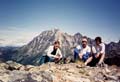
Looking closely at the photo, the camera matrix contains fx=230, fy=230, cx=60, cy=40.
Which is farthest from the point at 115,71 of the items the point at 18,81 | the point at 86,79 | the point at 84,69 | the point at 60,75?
the point at 18,81

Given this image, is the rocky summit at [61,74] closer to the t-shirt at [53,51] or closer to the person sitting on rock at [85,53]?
the person sitting on rock at [85,53]

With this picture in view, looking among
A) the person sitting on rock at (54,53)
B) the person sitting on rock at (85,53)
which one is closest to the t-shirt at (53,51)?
the person sitting on rock at (54,53)

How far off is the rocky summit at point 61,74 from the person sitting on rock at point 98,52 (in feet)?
3.25

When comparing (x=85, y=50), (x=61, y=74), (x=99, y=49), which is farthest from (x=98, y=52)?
(x=61, y=74)

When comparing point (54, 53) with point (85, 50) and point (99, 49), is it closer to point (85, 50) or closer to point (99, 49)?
point (85, 50)

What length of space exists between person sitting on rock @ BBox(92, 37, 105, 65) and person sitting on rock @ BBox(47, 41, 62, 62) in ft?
7.23

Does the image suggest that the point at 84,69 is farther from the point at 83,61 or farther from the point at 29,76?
the point at 29,76

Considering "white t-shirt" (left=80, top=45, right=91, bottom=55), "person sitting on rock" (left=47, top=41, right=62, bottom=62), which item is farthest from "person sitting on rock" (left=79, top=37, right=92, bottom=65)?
"person sitting on rock" (left=47, top=41, right=62, bottom=62)

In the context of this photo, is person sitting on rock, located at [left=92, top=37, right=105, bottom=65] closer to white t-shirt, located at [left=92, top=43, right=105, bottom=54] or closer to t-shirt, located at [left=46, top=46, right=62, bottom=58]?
white t-shirt, located at [left=92, top=43, right=105, bottom=54]

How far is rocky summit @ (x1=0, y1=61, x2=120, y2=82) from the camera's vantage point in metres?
9.16

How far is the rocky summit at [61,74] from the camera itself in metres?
9.16

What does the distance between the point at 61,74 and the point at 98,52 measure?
4215 millimetres

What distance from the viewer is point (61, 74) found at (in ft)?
35.0

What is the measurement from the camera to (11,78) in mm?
9031
